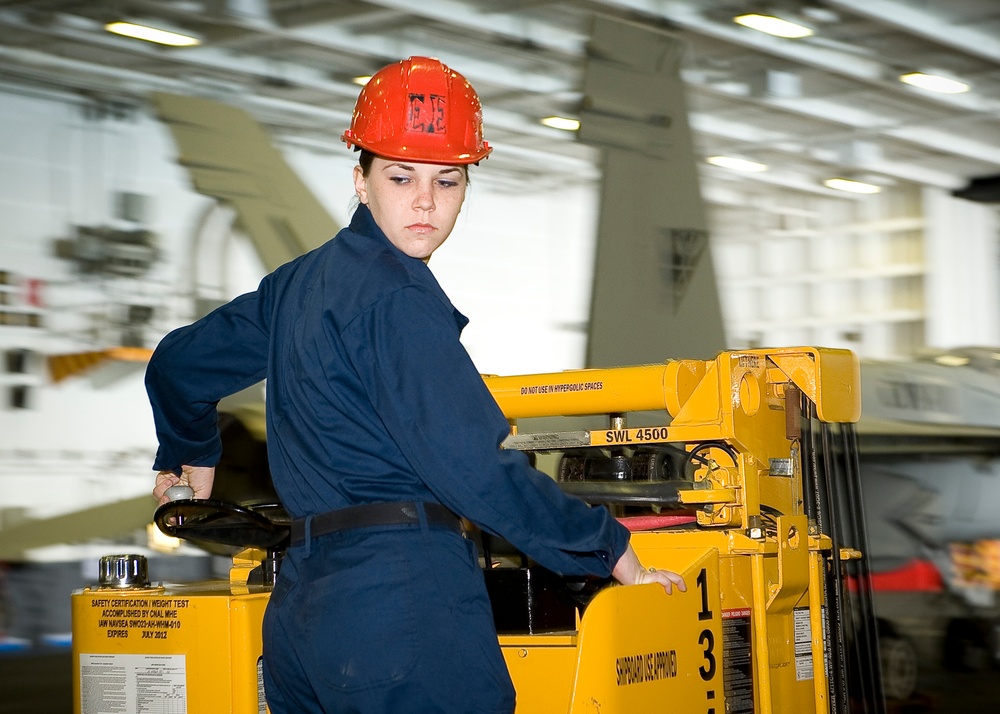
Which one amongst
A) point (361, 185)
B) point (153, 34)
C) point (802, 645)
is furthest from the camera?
point (153, 34)

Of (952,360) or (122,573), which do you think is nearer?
(122,573)

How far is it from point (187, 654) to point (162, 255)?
4.19 metres

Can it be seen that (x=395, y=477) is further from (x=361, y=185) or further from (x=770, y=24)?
(x=770, y=24)

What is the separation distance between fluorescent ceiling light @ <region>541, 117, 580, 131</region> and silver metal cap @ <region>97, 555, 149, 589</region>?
599cm

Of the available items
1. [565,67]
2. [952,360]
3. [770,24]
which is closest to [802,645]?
[565,67]

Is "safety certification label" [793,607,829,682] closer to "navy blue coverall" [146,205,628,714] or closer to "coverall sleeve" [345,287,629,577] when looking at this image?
"navy blue coverall" [146,205,628,714]

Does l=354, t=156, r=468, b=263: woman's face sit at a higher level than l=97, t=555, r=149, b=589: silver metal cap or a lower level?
higher

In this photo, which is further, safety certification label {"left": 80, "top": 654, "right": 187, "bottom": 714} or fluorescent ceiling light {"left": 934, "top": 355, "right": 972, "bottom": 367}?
fluorescent ceiling light {"left": 934, "top": 355, "right": 972, "bottom": 367}

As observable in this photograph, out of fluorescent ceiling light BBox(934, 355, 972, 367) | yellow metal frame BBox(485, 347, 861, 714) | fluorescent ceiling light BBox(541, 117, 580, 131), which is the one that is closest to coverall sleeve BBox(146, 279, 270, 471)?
yellow metal frame BBox(485, 347, 861, 714)

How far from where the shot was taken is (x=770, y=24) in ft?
30.8

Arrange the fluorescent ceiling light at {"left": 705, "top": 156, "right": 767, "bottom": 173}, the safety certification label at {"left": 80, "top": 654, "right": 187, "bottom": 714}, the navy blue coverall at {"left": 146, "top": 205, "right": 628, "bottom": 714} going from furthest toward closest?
the fluorescent ceiling light at {"left": 705, "top": 156, "right": 767, "bottom": 173}, the safety certification label at {"left": 80, "top": 654, "right": 187, "bottom": 714}, the navy blue coverall at {"left": 146, "top": 205, "right": 628, "bottom": 714}

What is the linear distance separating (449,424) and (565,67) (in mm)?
6896

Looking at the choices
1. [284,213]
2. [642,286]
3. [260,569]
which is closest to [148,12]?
[284,213]

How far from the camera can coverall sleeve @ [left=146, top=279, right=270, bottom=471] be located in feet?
6.87
